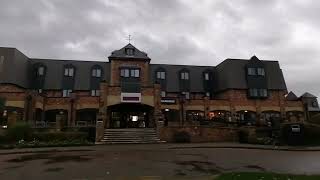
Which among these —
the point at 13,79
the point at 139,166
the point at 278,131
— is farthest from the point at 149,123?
the point at 139,166

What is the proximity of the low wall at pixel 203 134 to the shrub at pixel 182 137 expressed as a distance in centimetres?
25

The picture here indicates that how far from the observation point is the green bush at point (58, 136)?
32.2m

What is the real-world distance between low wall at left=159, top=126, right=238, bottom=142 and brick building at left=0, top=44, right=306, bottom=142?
4.67m

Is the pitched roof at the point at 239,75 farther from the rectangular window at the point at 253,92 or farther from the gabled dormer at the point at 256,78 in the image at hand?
the rectangular window at the point at 253,92

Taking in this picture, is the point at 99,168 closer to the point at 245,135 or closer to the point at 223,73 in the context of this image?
the point at 245,135

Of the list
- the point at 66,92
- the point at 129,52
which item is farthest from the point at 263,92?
the point at 66,92

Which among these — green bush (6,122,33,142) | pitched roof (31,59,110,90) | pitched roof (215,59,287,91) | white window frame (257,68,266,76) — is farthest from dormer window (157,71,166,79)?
green bush (6,122,33,142)

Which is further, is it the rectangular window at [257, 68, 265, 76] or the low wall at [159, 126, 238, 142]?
the rectangular window at [257, 68, 265, 76]

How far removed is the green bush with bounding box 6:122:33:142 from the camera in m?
31.3

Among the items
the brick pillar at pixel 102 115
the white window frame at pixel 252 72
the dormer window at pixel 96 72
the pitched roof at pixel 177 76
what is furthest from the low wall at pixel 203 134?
the dormer window at pixel 96 72

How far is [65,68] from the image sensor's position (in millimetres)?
51531

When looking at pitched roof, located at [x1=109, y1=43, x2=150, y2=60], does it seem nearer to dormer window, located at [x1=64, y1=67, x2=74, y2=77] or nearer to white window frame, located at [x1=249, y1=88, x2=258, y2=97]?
dormer window, located at [x1=64, y1=67, x2=74, y2=77]

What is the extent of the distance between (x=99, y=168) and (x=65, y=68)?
38858 mm

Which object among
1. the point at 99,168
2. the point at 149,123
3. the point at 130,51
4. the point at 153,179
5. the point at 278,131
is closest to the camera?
the point at 153,179
